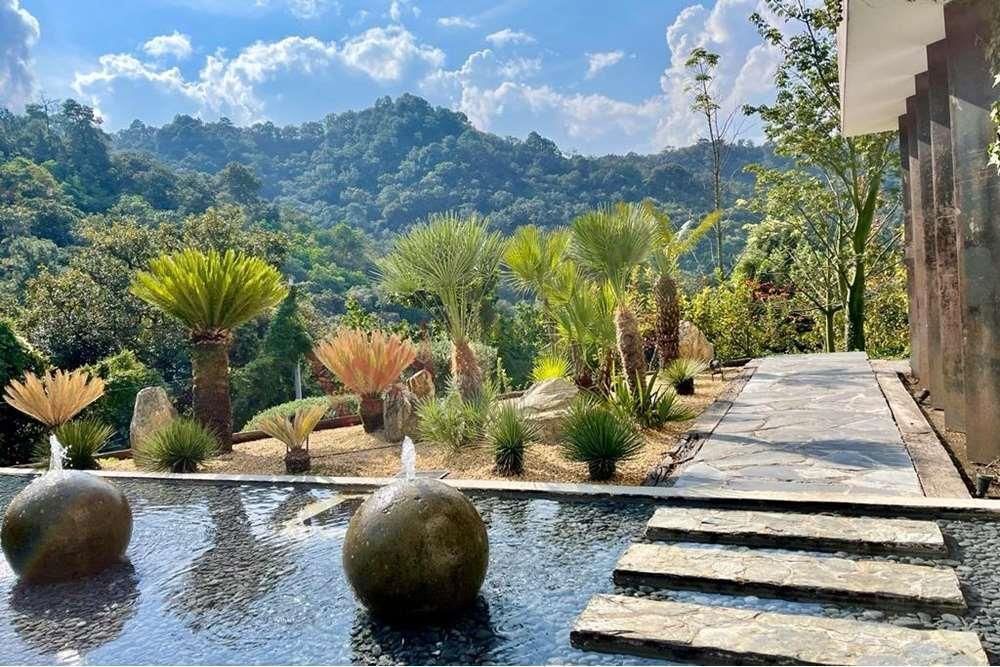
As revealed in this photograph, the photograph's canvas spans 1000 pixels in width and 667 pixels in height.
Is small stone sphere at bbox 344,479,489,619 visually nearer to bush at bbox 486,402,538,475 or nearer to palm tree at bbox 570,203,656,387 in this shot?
bush at bbox 486,402,538,475

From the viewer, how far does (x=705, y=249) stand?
37.9 meters

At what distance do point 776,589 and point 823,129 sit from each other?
13.5m

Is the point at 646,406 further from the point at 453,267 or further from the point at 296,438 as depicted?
the point at 296,438

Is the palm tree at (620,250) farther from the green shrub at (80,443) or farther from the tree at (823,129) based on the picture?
the tree at (823,129)

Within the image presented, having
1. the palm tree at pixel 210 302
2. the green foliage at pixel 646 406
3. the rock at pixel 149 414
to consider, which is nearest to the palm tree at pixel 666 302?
the green foliage at pixel 646 406

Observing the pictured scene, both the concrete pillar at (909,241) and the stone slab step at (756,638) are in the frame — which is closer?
the stone slab step at (756,638)

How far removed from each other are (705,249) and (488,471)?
3330cm

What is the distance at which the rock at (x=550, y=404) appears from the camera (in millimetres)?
7809

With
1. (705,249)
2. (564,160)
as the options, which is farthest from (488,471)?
(564,160)

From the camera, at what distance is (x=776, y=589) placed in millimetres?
3512

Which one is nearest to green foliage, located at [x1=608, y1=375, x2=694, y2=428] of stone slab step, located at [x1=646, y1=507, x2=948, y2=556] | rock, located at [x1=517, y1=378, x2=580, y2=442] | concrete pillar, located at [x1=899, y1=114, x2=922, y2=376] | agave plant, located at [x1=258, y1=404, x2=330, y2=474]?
rock, located at [x1=517, y1=378, x2=580, y2=442]

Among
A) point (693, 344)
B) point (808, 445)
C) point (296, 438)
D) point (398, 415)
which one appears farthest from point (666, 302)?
point (296, 438)

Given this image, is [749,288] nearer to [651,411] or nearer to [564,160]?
[651,411]

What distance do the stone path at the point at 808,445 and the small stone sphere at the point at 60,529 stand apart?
3.83 metres
